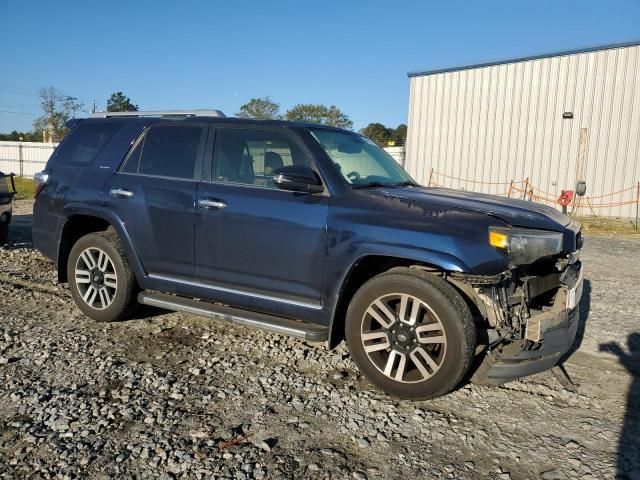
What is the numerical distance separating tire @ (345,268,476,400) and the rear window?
10.1 ft

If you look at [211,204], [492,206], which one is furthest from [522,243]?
[211,204]

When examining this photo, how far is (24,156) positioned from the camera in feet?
100

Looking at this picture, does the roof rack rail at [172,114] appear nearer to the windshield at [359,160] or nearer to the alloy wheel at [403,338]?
the windshield at [359,160]

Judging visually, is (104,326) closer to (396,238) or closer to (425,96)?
(396,238)

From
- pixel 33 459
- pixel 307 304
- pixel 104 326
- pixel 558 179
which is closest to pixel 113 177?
pixel 104 326

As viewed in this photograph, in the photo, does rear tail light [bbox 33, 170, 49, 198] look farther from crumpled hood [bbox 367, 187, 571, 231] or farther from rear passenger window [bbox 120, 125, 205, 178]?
crumpled hood [bbox 367, 187, 571, 231]

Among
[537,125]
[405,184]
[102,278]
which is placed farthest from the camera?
[537,125]

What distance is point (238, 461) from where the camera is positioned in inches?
106

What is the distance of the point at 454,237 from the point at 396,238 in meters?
0.37

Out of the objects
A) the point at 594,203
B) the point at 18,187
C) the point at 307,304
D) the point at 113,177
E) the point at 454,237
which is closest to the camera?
the point at 454,237

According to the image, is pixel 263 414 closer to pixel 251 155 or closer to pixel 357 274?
pixel 357 274

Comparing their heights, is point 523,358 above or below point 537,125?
below

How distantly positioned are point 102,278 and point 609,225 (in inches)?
556

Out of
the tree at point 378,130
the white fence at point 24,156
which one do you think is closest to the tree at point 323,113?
the tree at point 378,130
